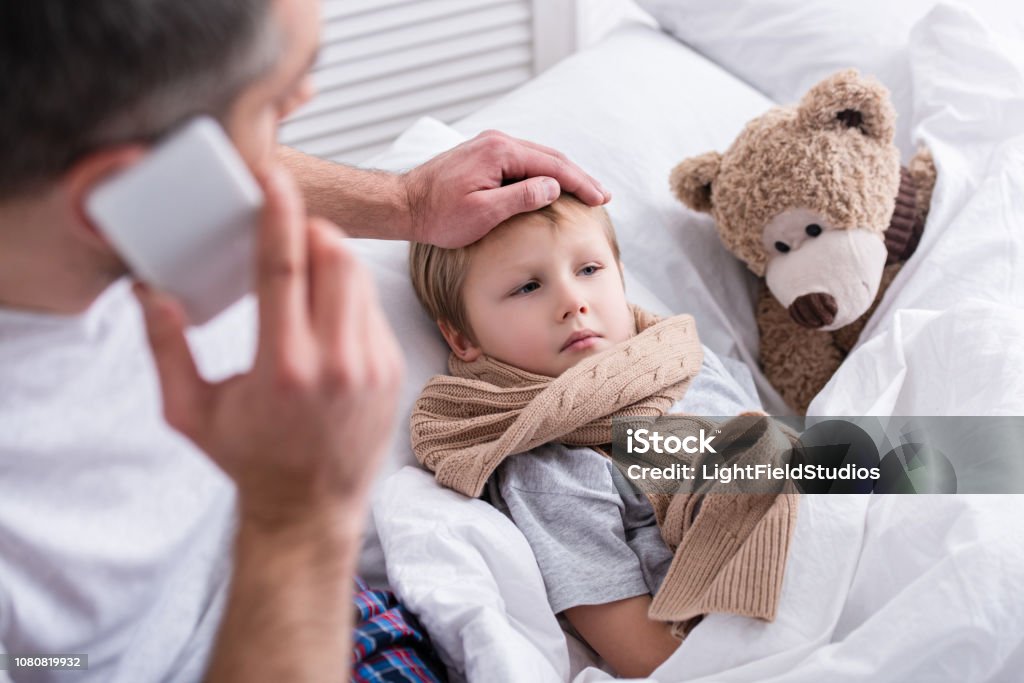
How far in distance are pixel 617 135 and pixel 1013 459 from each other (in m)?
0.83

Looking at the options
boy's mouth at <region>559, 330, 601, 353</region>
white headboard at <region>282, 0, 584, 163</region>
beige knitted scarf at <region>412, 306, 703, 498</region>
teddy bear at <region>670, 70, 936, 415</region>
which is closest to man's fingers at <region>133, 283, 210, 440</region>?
beige knitted scarf at <region>412, 306, 703, 498</region>

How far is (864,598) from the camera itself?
1.01m

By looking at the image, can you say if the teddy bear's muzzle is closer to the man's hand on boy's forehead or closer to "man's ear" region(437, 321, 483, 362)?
the man's hand on boy's forehead

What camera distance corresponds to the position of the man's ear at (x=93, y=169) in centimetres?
61

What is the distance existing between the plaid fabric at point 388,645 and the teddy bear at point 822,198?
73 cm

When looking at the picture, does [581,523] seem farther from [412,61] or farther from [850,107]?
[412,61]

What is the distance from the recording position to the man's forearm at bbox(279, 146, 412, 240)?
4.32ft

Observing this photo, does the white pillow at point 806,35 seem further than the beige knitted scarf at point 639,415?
Yes

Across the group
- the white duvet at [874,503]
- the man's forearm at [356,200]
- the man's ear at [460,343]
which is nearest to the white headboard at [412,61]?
the white duvet at [874,503]

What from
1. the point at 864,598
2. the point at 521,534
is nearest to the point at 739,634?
the point at 864,598

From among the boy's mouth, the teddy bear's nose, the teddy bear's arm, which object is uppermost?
the boy's mouth

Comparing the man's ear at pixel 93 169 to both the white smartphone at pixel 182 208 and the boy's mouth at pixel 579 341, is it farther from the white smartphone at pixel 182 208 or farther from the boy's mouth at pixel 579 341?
the boy's mouth at pixel 579 341

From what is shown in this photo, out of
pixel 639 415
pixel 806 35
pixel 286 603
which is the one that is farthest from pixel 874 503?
pixel 806 35

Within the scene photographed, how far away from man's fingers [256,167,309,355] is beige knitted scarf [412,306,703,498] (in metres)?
0.61
